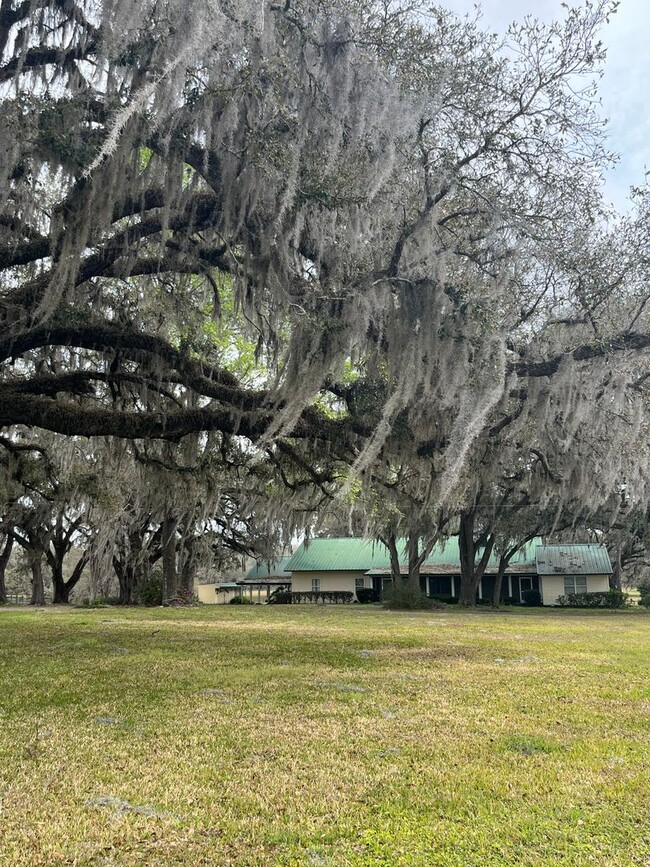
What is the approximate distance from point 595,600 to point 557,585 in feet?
11.8

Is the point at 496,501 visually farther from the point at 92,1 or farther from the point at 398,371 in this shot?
the point at 92,1

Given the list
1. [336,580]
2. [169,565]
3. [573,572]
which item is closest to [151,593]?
[169,565]

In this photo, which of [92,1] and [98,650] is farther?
[98,650]

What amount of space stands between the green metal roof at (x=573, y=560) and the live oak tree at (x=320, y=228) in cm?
2791

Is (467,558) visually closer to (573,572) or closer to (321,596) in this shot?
(573,572)

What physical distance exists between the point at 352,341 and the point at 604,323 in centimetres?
362

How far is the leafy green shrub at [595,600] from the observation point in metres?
32.0

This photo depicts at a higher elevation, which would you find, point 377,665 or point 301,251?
point 301,251

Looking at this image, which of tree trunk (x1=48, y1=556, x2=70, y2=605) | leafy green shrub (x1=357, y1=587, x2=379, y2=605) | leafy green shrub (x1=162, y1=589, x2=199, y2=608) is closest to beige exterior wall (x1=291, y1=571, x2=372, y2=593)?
leafy green shrub (x1=357, y1=587, x2=379, y2=605)

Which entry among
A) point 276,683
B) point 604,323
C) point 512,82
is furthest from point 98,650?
point 512,82

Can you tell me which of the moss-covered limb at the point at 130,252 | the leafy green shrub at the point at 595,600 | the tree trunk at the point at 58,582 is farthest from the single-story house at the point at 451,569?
the moss-covered limb at the point at 130,252

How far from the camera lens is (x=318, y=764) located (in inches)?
145

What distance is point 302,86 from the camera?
279 inches

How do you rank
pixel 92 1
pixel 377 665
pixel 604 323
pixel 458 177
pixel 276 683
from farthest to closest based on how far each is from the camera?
pixel 604 323 → pixel 458 177 → pixel 377 665 → pixel 92 1 → pixel 276 683
